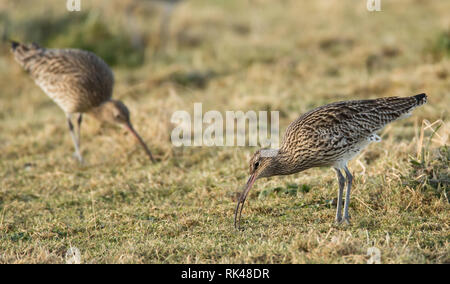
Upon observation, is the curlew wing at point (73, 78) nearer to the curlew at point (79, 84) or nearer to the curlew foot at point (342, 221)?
the curlew at point (79, 84)

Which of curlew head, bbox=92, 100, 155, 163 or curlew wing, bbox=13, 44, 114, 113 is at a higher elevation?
curlew wing, bbox=13, 44, 114, 113

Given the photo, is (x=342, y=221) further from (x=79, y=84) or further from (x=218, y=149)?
(x=79, y=84)

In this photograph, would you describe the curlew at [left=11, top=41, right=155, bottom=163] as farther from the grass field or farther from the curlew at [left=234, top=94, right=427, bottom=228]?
the curlew at [left=234, top=94, right=427, bottom=228]

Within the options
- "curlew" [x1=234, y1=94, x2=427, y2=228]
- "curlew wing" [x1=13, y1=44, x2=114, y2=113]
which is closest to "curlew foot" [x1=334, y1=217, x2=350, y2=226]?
"curlew" [x1=234, y1=94, x2=427, y2=228]

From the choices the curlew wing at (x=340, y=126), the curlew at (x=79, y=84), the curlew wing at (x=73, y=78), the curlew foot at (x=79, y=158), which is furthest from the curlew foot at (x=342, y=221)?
the curlew wing at (x=73, y=78)

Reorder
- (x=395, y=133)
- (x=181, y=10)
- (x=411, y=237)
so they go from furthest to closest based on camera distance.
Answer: (x=181, y=10) < (x=395, y=133) < (x=411, y=237)

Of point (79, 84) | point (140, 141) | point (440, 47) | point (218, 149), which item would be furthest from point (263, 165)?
point (440, 47)

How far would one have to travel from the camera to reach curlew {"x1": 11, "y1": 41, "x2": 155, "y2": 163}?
24.3 ft

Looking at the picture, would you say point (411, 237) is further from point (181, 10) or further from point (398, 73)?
point (181, 10)

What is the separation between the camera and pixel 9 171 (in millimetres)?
7020

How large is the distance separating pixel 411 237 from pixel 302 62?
6.49 metres

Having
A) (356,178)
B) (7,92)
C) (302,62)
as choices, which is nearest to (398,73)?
(302,62)

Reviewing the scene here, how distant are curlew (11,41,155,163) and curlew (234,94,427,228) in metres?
2.60

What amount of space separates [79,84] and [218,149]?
6.38 feet
